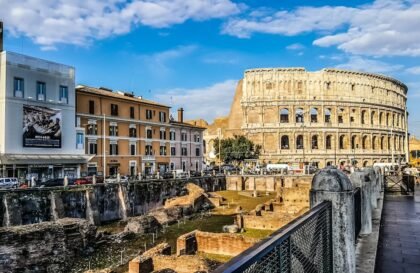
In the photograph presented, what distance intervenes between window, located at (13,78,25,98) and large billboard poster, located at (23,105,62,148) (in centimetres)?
122

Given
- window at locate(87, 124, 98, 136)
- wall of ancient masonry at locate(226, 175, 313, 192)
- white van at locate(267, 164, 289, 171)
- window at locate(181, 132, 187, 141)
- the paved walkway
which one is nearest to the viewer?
the paved walkway

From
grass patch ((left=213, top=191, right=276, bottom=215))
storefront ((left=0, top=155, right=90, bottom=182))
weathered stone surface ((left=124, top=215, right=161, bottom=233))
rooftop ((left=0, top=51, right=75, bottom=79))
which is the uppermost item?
rooftop ((left=0, top=51, right=75, bottom=79))

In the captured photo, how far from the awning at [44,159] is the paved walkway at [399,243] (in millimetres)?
32103

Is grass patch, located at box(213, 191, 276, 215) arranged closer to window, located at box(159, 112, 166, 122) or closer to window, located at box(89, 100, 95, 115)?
window, located at box(159, 112, 166, 122)

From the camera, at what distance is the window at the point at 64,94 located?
4106cm

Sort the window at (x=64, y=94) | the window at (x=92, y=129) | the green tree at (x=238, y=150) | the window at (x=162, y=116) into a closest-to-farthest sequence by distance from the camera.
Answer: the window at (x=64, y=94)
the window at (x=92, y=129)
the window at (x=162, y=116)
the green tree at (x=238, y=150)

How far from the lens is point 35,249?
18.4 metres

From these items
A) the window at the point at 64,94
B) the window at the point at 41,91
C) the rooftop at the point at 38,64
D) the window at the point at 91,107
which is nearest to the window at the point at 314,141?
the window at the point at 91,107

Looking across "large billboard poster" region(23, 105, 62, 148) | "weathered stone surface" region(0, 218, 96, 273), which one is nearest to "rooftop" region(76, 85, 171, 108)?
"large billboard poster" region(23, 105, 62, 148)

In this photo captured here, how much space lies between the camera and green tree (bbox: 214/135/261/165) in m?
72.1

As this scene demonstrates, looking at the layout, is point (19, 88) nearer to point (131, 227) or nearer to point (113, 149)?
point (113, 149)

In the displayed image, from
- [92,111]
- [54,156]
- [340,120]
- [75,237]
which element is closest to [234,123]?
[340,120]

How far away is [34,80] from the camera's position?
126 feet

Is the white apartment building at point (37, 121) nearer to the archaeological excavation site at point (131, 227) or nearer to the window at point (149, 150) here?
the archaeological excavation site at point (131, 227)
